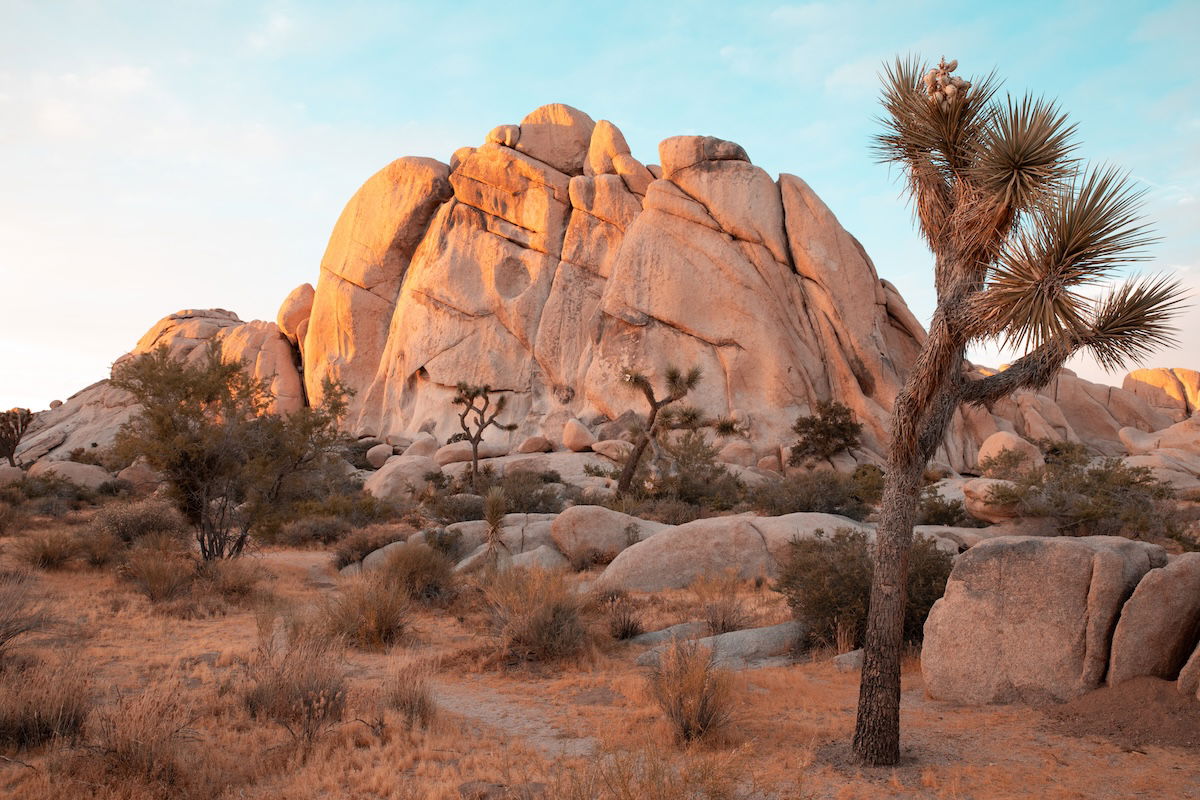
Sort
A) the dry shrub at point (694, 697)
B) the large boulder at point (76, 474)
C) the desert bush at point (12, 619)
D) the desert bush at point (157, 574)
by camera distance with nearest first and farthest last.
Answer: the dry shrub at point (694, 697), the desert bush at point (12, 619), the desert bush at point (157, 574), the large boulder at point (76, 474)

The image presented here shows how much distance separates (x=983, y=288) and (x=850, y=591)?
4.39 meters

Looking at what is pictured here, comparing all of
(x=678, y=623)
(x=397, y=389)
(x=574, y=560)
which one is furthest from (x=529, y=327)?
(x=678, y=623)

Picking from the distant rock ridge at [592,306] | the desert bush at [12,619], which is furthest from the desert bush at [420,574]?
the distant rock ridge at [592,306]

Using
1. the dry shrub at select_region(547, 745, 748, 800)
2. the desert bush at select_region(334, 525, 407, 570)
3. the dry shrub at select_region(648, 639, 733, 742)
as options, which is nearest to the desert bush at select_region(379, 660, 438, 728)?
the dry shrub at select_region(547, 745, 748, 800)

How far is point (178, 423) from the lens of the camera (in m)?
14.1

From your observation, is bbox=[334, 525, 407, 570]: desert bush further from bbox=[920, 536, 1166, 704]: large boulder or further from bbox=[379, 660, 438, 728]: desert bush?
bbox=[920, 536, 1166, 704]: large boulder

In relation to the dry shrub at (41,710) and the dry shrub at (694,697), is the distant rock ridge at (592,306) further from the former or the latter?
the dry shrub at (41,710)

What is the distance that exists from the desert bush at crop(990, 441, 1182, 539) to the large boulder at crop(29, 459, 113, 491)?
1143 inches

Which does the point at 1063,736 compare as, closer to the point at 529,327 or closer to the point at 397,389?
the point at 529,327

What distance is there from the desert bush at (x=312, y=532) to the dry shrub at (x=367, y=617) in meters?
9.27

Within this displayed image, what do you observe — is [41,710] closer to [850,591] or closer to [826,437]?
[850,591]

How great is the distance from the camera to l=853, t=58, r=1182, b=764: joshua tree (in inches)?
195

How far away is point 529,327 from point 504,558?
96.2 ft

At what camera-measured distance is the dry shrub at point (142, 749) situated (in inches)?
190
